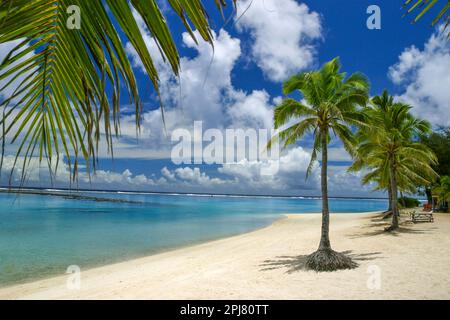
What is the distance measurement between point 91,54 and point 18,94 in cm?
Result: 26

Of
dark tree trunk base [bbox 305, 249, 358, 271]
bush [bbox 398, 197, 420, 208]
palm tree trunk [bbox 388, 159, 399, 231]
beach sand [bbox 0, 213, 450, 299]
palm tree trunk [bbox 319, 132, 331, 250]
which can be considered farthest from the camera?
bush [bbox 398, 197, 420, 208]

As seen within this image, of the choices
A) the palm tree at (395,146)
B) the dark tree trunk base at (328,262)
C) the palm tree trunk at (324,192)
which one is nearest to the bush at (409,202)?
the palm tree at (395,146)

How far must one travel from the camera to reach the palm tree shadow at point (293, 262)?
34.0ft

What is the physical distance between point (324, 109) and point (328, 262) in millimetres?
4839

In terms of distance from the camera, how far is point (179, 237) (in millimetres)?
25297

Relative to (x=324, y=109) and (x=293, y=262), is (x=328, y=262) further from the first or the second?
(x=324, y=109)

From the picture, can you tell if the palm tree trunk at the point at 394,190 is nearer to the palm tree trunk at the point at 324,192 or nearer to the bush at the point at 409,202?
the palm tree trunk at the point at 324,192

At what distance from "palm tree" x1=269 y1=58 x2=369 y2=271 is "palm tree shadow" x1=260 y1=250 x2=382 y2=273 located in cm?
64

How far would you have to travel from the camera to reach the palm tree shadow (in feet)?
34.0

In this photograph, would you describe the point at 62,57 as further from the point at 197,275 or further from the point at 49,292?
the point at 49,292
